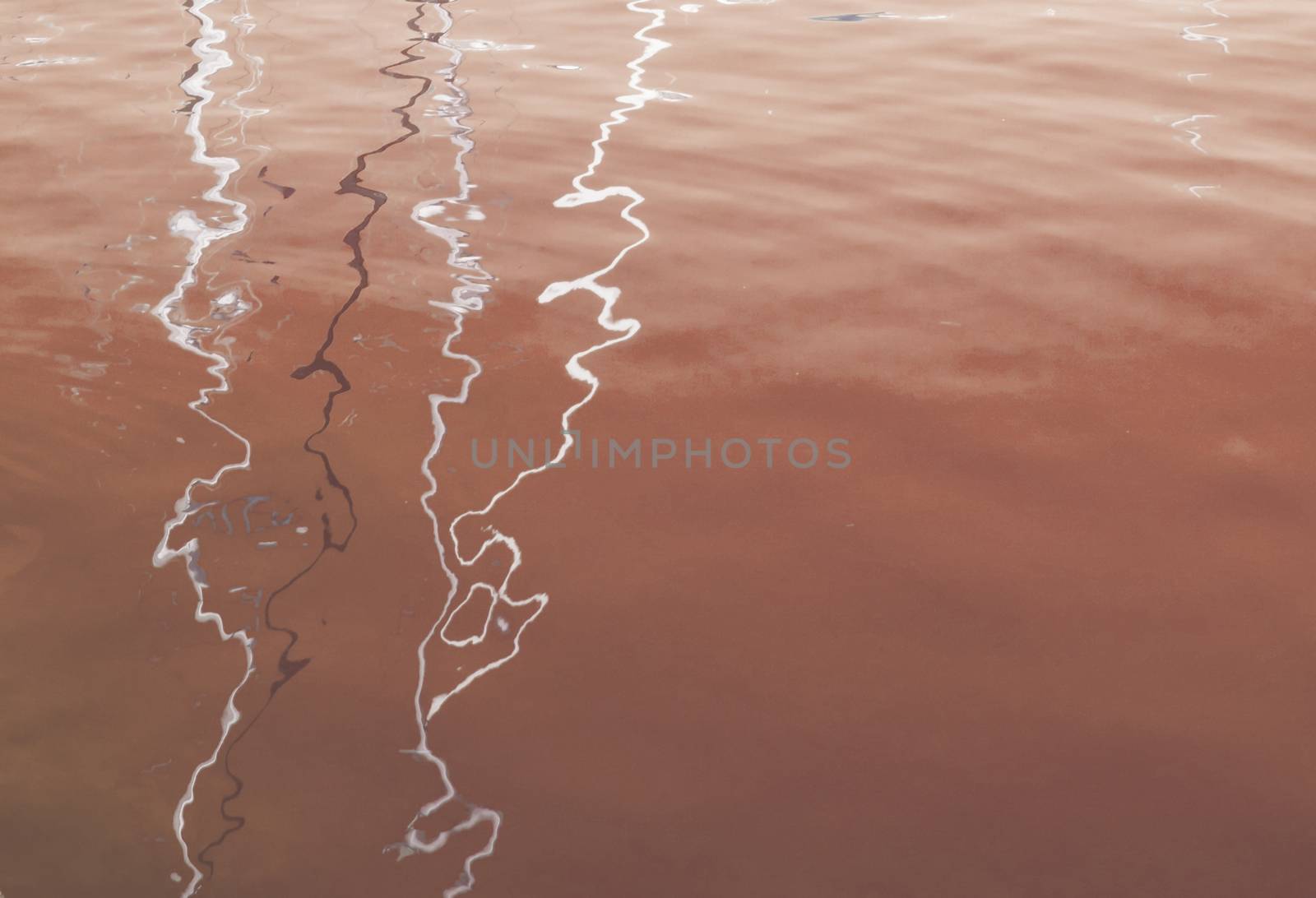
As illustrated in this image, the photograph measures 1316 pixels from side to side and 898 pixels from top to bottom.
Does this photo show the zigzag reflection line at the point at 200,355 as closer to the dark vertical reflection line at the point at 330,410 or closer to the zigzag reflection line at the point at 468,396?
the dark vertical reflection line at the point at 330,410

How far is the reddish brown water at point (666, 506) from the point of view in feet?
2.88

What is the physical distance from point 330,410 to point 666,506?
43 cm

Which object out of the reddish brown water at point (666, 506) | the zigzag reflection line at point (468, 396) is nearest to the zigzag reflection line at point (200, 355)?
the reddish brown water at point (666, 506)

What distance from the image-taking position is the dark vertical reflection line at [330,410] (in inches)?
35.3

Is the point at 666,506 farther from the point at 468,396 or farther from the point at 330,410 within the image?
the point at 330,410

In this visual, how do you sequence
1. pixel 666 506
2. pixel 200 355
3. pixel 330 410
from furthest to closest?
1. pixel 200 355
2. pixel 330 410
3. pixel 666 506

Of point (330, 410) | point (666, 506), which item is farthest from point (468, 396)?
point (666, 506)

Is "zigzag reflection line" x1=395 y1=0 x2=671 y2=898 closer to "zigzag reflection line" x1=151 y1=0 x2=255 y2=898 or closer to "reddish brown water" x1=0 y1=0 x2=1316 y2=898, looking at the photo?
"reddish brown water" x1=0 y1=0 x2=1316 y2=898

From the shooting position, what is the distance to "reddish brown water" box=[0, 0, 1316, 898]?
88 centimetres

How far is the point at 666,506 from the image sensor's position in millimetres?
1177

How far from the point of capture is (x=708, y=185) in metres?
1.83

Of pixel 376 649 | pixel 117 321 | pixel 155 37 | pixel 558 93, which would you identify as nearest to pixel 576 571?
pixel 376 649

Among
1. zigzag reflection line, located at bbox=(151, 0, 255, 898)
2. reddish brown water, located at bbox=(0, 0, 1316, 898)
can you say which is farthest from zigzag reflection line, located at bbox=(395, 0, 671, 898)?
zigzag reflection line, located at bbox=(151, 0, 255, 898)

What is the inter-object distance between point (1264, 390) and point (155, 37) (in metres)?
2.54
